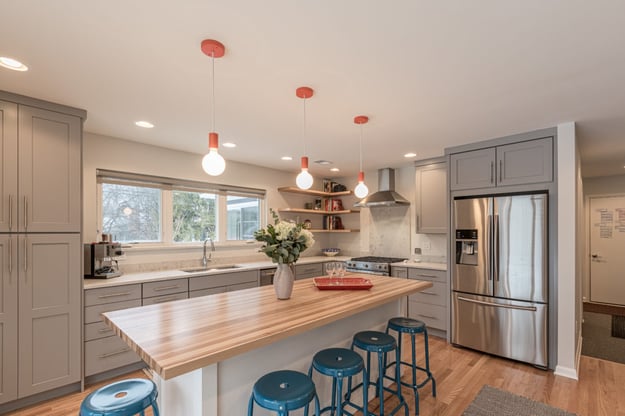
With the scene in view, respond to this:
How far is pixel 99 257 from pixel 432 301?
3935 mm

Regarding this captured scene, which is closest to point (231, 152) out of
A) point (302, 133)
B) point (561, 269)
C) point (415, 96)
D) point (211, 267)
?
point (302, 133)

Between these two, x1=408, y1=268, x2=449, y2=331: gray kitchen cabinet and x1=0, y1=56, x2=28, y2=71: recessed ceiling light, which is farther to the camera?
x1=408, y1=268, x2=449, y2=331: gray kitchen cabinet

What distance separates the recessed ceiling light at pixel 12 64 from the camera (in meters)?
1.83

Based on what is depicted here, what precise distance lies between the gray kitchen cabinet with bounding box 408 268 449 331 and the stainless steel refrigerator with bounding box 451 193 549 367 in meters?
0.27

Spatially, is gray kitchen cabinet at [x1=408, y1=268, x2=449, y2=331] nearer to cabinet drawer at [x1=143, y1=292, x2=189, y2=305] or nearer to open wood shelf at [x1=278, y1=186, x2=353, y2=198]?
open wood shelf at [x1=278, y1=186, x2=353, y2=198]

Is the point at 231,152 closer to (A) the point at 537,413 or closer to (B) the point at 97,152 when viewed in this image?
(B) the point at 97,152

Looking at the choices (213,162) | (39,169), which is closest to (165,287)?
(39,169)

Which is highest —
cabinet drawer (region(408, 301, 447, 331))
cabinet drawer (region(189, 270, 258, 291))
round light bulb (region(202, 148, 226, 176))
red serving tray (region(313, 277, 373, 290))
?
round light bulb (region(202, 148, 226, 176))

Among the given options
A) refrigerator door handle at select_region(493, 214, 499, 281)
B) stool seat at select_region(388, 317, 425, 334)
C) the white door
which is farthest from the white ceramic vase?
the white door

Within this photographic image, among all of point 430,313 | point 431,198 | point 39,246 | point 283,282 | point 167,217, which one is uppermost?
point 431,198

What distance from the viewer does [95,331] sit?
107 inches

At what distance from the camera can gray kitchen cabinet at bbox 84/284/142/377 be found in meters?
2.67

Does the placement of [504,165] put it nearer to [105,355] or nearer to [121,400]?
[121,400]

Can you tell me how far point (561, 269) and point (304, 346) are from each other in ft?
8.64
